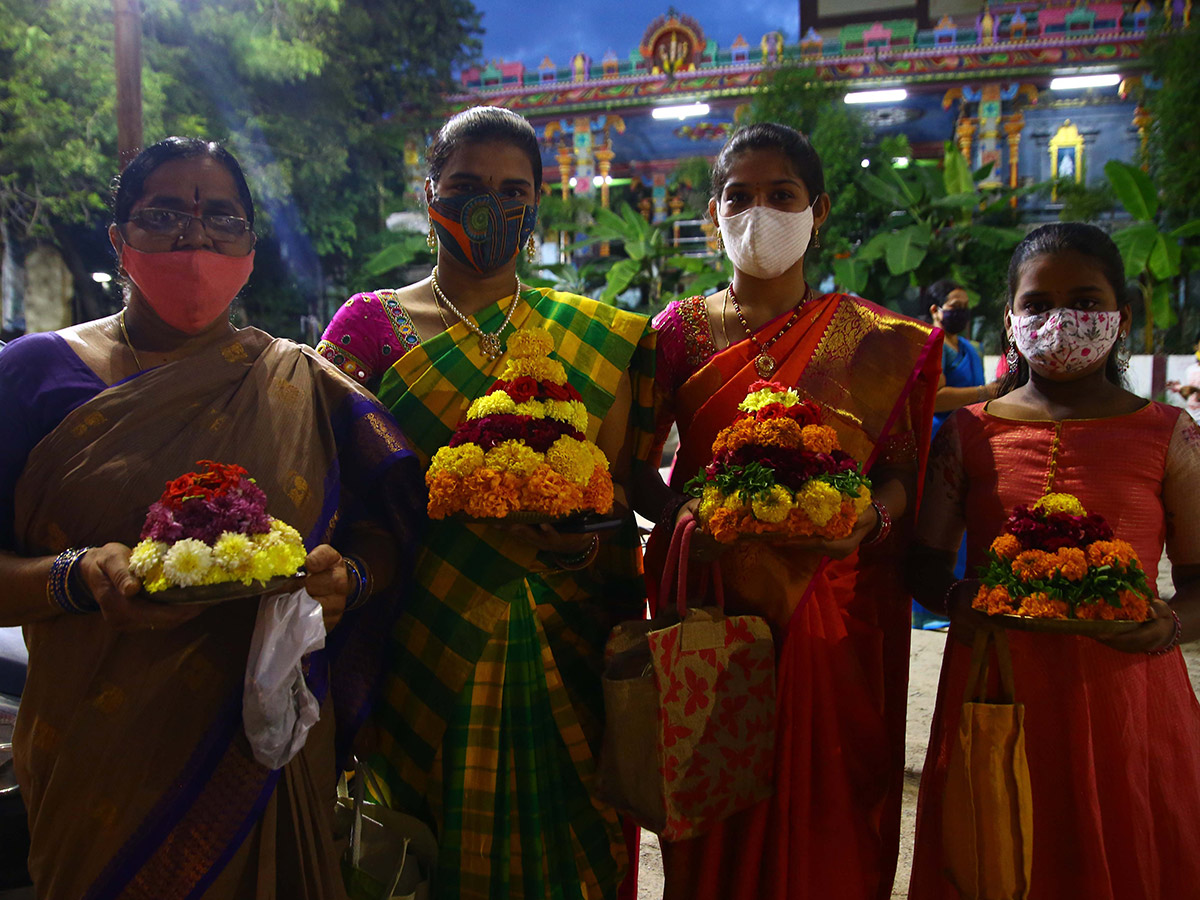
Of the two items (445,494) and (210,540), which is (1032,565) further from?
(210,540)

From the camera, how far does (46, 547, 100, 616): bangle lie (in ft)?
5.84

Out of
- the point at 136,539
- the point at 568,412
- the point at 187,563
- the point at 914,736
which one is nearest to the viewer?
the point at 187,563

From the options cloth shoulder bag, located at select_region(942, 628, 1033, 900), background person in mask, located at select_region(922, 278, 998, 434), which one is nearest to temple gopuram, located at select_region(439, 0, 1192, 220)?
background person in mask, located at select_region(922, 278, 998, 434)

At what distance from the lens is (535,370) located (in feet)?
7.19

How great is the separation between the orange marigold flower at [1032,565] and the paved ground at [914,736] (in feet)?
4.73

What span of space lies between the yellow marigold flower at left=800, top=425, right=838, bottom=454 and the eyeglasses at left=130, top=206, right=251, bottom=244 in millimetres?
1468

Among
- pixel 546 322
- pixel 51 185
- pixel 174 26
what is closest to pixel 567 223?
pixel 174 26

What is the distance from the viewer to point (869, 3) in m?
25.2

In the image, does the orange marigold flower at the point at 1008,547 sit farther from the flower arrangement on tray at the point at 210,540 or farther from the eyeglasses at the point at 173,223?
the eyeglasses at the point at 173,223

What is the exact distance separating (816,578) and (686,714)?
59 centimetres

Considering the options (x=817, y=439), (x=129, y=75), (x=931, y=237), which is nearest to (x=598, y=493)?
(x=817, y=439)

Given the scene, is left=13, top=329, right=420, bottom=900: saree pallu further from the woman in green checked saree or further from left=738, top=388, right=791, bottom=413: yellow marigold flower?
left=738, top=388, right=791, bottom=413: yellow marigold flower

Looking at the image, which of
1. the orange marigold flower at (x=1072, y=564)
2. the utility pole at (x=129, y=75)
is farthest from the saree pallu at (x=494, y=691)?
the utility pole at (x=129, y=75)

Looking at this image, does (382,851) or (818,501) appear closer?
(818,501)
